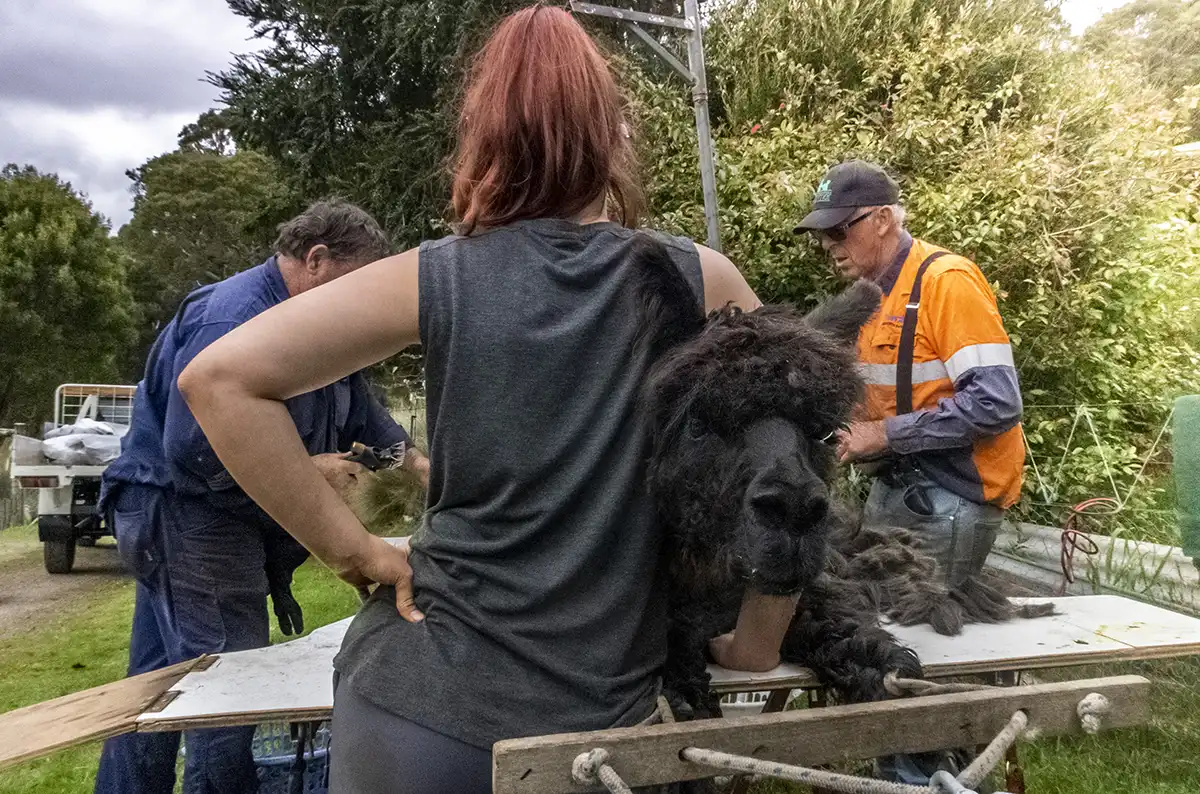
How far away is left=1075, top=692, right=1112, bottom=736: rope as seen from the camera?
151 centimetres

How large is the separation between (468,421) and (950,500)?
8.39 feet

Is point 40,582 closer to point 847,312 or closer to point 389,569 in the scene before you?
point 389,569

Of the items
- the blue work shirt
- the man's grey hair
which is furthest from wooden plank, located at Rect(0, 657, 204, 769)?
the man's grey hair

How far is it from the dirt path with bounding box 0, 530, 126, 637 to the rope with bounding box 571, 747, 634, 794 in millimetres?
7683

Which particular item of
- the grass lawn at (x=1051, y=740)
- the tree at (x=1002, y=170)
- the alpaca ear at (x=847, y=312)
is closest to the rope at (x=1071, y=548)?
the grass lawn at (x=1051, y=740)

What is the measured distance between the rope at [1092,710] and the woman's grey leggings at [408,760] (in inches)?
40.4

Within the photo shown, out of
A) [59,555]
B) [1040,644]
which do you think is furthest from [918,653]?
[59,555]

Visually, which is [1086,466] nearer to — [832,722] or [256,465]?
[832,722]

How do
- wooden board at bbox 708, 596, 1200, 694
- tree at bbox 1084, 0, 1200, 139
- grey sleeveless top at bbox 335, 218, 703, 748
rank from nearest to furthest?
grey sleeveless top at bbox 335, 218, 703, 748, wooden board at bbox 708, 596, 1200, 694, tree at bbox 1084, 0, 1200, 139

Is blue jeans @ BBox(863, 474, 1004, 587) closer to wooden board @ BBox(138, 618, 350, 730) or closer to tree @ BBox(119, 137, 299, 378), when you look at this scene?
wooden board @ BBox(138, 618, 350, 730)

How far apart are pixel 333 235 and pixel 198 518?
124cm

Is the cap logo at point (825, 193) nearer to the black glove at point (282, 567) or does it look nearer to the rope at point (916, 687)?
the rope at point (916, 687)

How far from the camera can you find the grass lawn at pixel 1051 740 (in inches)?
145

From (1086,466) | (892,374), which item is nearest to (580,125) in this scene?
(892,374)
